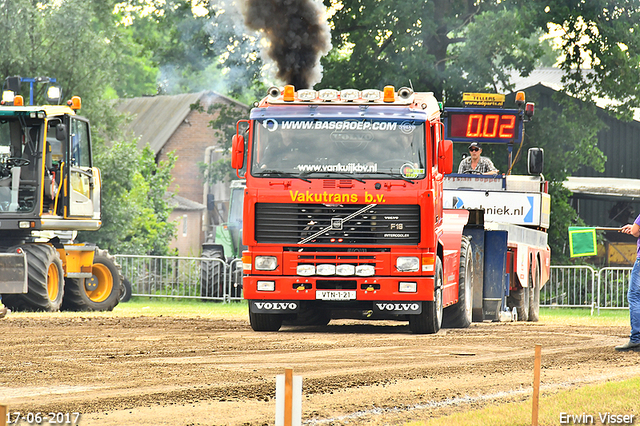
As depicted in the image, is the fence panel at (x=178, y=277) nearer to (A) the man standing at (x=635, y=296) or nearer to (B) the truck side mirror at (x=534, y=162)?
(B) the truck side mirror at (x=534, y=162)

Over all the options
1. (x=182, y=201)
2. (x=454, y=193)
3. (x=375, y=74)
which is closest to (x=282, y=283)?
(x=454, y=193)

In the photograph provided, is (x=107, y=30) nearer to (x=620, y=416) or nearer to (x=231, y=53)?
(x=231, y=53)

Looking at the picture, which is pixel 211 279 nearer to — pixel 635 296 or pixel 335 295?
pixel 335 295

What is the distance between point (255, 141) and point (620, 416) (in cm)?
746

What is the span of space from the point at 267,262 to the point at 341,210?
1189 mm

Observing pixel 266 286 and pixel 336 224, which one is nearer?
pixel 336 224

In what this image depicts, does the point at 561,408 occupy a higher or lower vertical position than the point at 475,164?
lower

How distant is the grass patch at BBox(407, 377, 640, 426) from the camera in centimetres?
787

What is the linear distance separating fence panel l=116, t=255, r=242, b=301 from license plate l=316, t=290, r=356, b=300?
47.9 feet

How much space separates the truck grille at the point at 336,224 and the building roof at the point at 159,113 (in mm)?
43413

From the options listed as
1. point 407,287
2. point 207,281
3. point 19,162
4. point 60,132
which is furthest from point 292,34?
point 407,287

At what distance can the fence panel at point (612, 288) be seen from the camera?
89.8 ft

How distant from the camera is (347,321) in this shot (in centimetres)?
1916

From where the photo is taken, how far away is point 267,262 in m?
14.4
